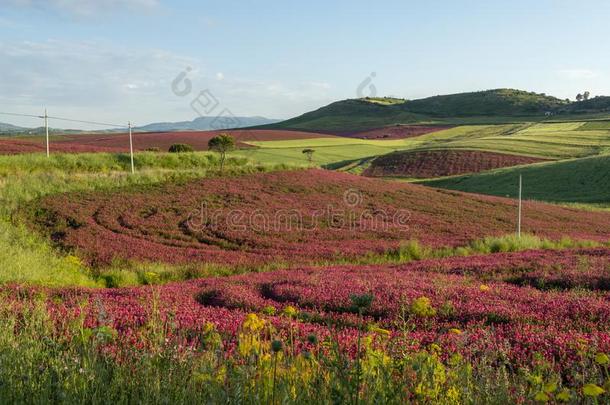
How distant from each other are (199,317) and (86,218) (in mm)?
16310

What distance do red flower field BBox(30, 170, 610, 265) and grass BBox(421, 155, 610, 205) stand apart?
44.9 feet

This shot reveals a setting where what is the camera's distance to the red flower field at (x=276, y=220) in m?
18.0

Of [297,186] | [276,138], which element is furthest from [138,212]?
[276,138]

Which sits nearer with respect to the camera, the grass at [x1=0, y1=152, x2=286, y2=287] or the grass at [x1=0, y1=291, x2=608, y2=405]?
the grass at [x1=0, y1=291, x2=608, y2=405]

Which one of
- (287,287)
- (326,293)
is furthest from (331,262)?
(326,293)

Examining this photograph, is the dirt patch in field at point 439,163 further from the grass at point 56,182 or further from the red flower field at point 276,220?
the red flower field at point 276,220

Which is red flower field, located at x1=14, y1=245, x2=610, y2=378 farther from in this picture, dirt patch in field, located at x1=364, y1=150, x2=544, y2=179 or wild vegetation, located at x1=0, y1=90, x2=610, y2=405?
dirt patch in field, located at x1=364, y1=150, x2=544, y2=179

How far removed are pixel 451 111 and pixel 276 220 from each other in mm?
161266

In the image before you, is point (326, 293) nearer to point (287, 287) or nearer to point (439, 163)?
point (287, 287)

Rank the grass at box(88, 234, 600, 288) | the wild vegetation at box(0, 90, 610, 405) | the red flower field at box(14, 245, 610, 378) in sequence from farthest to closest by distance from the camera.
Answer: the grass at box(88, 234, 600, 288) < the red flower field at box(14, 245, 610, 378) < the wild vegetation at box(0, 90, 610, 405)

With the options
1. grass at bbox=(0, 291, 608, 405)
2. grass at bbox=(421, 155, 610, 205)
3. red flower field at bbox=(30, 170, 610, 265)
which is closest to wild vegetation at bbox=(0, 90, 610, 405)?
grass at bbox=(0, 291, 608, 405)

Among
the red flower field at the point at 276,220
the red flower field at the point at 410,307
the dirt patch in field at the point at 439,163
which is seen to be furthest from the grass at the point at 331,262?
the dirt patch in field at the point at 439,163

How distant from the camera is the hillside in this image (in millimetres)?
140875

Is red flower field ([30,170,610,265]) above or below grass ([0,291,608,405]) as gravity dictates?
below
